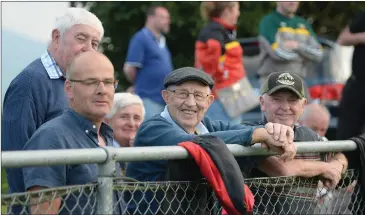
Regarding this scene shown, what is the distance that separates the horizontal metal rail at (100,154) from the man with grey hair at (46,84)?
3.45 feet

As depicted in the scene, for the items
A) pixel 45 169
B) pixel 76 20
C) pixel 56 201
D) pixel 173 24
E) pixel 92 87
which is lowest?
pixel 56 201

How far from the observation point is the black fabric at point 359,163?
559 centimetres

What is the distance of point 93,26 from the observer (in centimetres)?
541

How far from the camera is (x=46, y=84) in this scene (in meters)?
5.33

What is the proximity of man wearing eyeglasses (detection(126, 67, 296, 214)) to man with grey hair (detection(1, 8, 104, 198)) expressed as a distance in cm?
58

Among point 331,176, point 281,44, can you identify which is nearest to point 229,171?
point 331,176

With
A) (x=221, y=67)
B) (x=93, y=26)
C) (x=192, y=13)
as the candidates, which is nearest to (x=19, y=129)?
(x=93, y=26)

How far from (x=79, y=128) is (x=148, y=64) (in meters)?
5.95

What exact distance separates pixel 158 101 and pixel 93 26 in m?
4.93

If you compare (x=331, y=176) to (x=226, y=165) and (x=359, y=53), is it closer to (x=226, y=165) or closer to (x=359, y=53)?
(x=226, y=165)

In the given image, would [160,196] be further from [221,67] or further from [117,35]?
[117,35]

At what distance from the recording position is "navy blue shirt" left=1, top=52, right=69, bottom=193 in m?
5.20

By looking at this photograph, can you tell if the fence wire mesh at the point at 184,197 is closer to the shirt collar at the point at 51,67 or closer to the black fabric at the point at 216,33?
the shirt collar at the point at 51,67

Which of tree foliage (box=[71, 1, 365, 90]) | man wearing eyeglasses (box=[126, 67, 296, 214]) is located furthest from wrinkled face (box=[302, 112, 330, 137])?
tree foliage (box=[71, 1, 365, 90])
